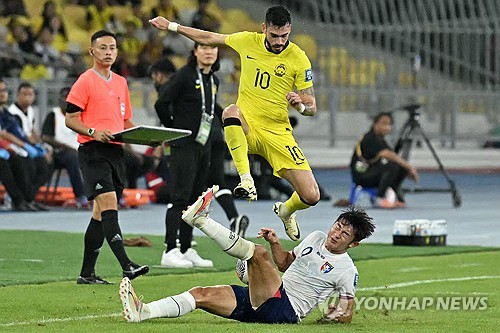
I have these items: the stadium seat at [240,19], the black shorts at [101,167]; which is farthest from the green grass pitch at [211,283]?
the stadium seat at [240,19]

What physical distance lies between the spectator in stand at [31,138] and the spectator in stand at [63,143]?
220mm

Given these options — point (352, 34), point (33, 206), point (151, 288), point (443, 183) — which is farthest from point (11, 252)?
point (352, 34)

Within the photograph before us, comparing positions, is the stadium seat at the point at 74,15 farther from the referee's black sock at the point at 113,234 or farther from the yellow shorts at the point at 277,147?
the referee's black sock at the point at 113,234

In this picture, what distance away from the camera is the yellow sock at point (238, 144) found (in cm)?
1257

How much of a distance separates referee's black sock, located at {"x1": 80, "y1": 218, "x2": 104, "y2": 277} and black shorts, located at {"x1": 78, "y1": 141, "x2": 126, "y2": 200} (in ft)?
1.06

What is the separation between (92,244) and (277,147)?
1.90 metres

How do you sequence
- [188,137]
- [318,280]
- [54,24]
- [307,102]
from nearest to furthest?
[318,280]
[307,102]
[188,137]
[54,24]

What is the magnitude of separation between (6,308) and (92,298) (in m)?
0.98

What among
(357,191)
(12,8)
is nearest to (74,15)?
(12,8)

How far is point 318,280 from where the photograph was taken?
10211mm

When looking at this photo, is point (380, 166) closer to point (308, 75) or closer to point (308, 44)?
point (308, 44)

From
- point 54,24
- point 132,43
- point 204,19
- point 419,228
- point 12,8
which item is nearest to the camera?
point 419,228

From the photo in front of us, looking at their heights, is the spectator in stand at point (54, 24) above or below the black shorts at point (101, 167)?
above

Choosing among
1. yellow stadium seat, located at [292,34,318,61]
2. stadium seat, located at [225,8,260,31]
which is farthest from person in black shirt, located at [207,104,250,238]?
A: stadium seat, located at [225,8,260,31]
